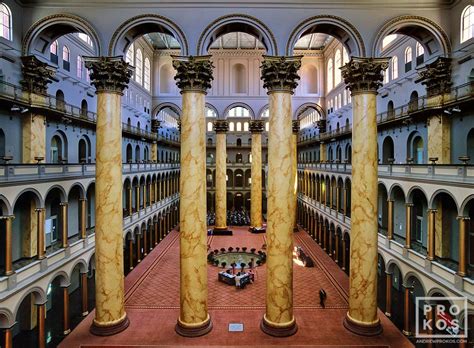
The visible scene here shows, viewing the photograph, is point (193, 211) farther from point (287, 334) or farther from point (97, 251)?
point (287, 334)

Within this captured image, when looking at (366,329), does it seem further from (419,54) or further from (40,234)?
(419,54)

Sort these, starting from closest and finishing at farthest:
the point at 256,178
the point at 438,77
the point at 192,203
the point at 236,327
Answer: the point at 192,203, the point at 236,327, the point at 438,77, the point at 256,178

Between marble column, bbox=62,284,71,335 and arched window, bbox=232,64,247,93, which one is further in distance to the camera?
arched window, bbox=232,64,247,93

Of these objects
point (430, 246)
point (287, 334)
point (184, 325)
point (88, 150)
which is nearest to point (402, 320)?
point (430, 246)

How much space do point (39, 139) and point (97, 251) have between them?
9184mm

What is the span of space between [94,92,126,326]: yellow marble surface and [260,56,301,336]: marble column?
5.55 meters

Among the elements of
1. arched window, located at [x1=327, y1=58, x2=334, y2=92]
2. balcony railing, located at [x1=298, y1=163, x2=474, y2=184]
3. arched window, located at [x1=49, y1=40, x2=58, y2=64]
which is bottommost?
balcony railing, located at [x1=298, y1=163, x2=474, y2=184]

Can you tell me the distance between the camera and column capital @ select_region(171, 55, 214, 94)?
11.5m

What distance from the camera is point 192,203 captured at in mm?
11555

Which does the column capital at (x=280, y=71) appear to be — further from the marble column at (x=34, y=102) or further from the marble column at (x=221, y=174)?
the marble column at (x=221, y=174)

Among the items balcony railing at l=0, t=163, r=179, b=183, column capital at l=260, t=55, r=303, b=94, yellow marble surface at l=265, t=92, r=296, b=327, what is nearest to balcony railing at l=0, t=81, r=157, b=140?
balcony railing at l=0, t=163, r=179, b=183

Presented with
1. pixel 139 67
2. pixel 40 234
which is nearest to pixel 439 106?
pixel 40 234

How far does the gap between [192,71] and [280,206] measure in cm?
554

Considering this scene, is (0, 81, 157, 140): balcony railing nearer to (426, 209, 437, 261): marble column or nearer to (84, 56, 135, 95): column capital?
(84, 56, 135, 95): column capital
